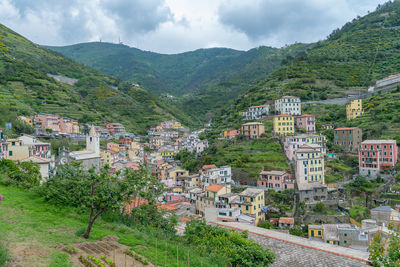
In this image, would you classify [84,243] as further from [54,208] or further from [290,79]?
[290,79]

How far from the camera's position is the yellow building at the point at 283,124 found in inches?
1907

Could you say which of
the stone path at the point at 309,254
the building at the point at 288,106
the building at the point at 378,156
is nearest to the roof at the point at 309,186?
the building at the point at 378,156

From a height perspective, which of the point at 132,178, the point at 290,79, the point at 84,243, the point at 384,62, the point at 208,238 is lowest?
the point at 208,238

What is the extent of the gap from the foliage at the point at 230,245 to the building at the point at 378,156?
31830 mm

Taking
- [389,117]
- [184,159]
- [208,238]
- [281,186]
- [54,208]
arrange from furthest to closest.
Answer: [184,159] → [389,117] → [281,186] → [208,238] → [54,208]

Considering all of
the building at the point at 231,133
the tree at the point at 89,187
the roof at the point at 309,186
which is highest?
the building at the point at 231,133

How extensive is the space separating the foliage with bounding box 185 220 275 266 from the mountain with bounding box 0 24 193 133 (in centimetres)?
5489

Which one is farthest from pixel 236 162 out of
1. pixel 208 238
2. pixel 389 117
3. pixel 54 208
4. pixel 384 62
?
pixel 384 62

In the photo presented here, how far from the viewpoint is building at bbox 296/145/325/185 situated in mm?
34844

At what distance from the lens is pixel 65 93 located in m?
79.4

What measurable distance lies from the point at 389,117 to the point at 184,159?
1400 inches

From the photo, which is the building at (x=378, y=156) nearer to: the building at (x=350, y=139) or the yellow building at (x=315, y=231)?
the building at (x=350, y=139)

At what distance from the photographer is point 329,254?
1324cm

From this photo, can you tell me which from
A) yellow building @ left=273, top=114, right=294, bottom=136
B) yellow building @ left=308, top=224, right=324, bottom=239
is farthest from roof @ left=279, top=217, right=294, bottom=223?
yellow building @ left=273, top=114, right=294, bottom=136
